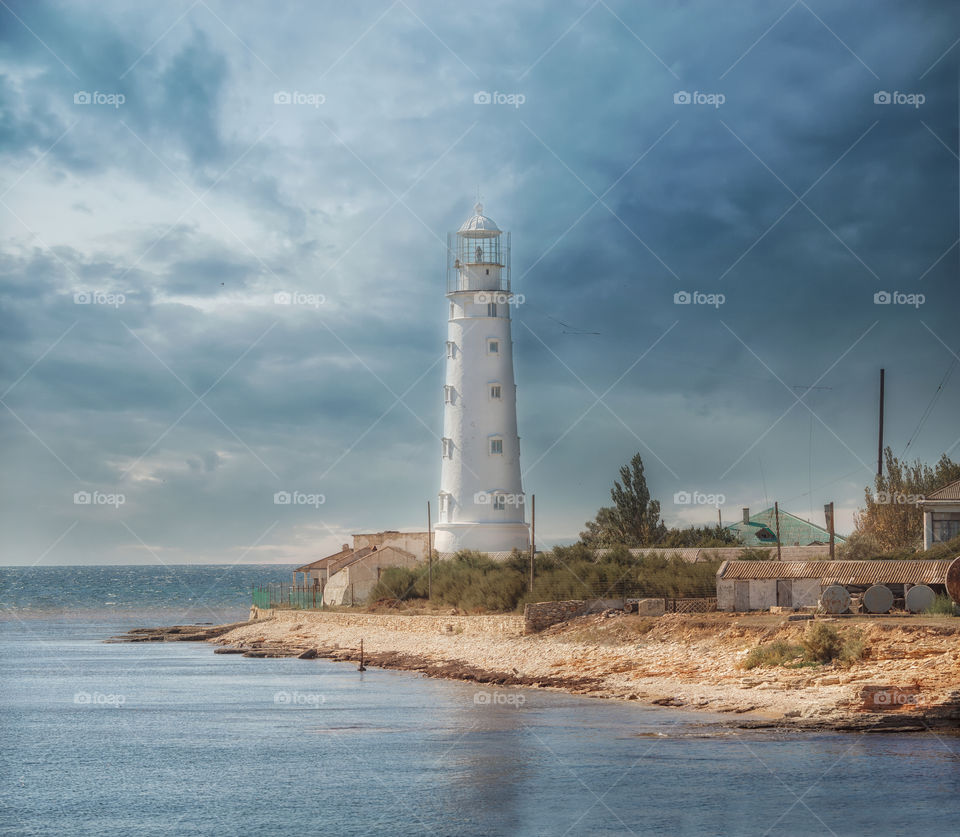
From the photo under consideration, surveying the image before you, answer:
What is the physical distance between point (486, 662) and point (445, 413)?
53.6 feet

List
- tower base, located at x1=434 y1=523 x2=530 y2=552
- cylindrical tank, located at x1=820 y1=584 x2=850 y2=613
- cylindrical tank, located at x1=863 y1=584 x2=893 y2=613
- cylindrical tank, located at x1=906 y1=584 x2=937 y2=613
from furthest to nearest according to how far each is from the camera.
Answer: tower base, located at x1=434 y1=523 x2=530 y2=552
cylindrical tank, located at x1=863 y1=584 x2=893 y2=613
cylindrical tank, located at x1=820 y1=584 x2=850 y2=613
cylindrical tank, located at x1=906 y1=584 x2=937 y2=613

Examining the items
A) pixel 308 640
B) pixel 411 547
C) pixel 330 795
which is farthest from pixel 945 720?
pixel 411 547

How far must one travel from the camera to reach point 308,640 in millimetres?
50844

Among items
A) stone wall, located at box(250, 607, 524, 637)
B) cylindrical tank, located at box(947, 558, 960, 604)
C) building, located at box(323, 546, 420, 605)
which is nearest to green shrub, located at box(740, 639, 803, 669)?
cylindrical tank, located at box(947, 558, 960, 604)

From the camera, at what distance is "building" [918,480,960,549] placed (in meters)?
39.9

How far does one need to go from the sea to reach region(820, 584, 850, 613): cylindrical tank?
777 cm

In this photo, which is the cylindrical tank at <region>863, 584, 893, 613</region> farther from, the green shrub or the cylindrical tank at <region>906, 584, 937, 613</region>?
the green shrub

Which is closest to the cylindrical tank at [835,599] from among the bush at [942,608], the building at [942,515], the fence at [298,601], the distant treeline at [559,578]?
the bush at [942,608]

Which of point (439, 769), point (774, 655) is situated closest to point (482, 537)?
point (774, 655)

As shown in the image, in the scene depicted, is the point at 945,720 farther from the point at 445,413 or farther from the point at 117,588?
the point at 117,588

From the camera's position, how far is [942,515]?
4044 cm

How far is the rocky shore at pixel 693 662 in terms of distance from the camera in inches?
959

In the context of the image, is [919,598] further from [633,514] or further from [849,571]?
[633,514]

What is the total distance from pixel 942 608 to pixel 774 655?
19.1 feet
